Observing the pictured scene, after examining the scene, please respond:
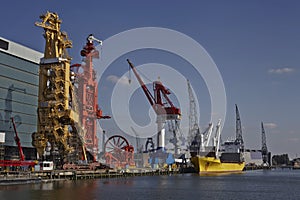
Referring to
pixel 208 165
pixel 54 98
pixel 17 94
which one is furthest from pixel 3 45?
pixel 208 165

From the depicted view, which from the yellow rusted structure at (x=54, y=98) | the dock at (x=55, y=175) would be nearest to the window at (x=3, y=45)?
the yellow rusted structure at (x=54, y=98)

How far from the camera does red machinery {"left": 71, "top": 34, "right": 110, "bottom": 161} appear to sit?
264 feet

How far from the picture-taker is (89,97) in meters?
82.6

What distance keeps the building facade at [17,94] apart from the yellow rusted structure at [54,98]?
1029 centimetres

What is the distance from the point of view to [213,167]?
4498 inches

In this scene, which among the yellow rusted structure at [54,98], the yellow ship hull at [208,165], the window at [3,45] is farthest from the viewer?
the yellow ship hull at [208,165]

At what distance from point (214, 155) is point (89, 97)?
5107 cm

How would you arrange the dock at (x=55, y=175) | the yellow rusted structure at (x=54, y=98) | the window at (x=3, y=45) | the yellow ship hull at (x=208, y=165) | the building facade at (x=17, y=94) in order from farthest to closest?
the yellow ship hull at (x=208, y=165), the building facade at (x=17, y=94), the window at (x=3, y=45), the yellow rusted structure at (x=54, y=98), the dock at (x=55, y=175)

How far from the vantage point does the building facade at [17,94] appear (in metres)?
Result: 76.4

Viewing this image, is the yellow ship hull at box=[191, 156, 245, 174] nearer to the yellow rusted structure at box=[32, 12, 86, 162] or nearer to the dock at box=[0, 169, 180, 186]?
the dock at box=[0, 169, 180, 186]

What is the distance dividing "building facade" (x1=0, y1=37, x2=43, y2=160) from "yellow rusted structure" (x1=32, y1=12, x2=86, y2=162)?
33.8 feet

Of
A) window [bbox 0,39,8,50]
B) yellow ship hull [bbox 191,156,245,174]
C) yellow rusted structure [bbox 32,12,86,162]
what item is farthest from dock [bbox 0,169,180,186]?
window [bbox 0,39,8,50]

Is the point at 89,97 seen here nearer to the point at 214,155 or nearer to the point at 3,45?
the point at 3,45

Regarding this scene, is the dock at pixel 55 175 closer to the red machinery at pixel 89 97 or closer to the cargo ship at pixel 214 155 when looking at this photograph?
the red machinery at pixel 89 97
